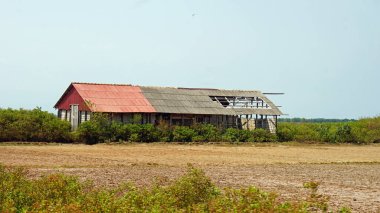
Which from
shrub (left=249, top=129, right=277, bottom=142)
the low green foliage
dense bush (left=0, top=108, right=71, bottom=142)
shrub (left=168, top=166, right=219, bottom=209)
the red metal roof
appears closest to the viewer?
shrub (left=168, top=166, right=219, bottom=209)

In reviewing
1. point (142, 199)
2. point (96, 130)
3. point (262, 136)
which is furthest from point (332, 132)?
point (142, 199)

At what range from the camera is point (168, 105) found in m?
50.0

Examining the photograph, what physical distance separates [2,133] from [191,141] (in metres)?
14.3

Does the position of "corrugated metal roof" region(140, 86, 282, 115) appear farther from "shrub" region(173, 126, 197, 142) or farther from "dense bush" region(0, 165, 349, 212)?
"dense bush" region(0, 165, 349, 212)

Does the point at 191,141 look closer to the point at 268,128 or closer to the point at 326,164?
the point at 268,128

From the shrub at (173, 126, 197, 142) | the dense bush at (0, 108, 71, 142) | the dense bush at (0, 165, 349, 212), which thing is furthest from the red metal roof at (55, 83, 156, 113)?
the dense bush at (0, 165, 349, 212)

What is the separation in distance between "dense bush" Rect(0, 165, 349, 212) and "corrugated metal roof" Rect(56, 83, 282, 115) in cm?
3339

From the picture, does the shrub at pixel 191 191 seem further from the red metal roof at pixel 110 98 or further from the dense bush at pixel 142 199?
the red metal roof at pixel 110 98

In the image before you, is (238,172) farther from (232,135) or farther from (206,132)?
(232,135)

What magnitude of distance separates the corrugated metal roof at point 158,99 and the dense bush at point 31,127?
2.98 meters

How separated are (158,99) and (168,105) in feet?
3.52

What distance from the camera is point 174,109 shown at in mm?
49688

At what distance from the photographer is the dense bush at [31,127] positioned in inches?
1639

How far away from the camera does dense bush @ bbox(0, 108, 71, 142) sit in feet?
137
